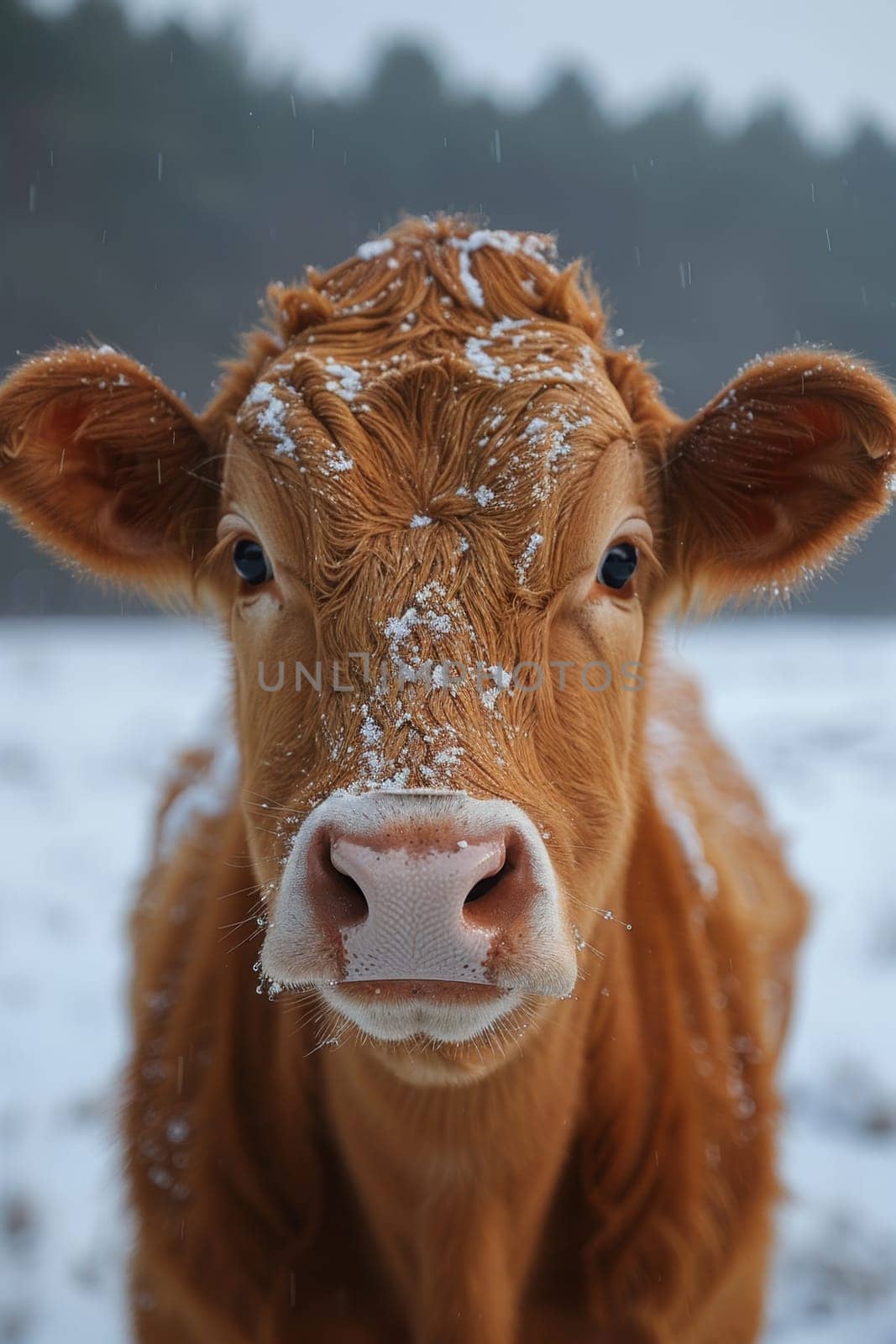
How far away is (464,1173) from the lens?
2012 millimetres

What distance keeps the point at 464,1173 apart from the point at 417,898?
3.45ft

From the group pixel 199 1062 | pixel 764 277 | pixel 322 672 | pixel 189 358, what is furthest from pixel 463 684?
pixel 764 277

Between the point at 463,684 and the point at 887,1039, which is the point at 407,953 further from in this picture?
the point at 887,1039

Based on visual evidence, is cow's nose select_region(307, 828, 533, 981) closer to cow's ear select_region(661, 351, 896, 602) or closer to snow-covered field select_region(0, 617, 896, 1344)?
cow's ear select_region(661, 351, 896, 602)

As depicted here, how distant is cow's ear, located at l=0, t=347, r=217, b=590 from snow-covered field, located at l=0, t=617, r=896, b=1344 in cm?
47

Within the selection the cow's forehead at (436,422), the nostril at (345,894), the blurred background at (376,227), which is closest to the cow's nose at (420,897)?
the nostril at (345,894)

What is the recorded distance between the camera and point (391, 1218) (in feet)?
6.87

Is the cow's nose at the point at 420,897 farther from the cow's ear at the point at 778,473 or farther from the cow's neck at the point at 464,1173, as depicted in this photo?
the cow's ear at the point at 778,473

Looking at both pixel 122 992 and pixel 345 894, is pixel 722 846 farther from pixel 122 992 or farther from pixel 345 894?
pixel 122 992

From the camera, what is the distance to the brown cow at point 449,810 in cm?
142

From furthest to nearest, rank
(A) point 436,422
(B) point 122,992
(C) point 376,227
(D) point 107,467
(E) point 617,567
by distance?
(C) point 376,227, (B) point 122,992, (D) point 107,467, (E) point 617,567, (A) point 436,422

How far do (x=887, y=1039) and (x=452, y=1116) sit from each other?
3.50m

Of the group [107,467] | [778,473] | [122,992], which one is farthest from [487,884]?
[122,992]

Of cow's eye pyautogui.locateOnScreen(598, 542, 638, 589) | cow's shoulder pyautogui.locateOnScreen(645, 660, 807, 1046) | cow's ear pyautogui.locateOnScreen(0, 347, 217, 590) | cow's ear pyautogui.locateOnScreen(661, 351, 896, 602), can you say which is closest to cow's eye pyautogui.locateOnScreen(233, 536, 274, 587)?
cow's ear pyautogui.locateOnScreen(0, 347, 217, 590)
